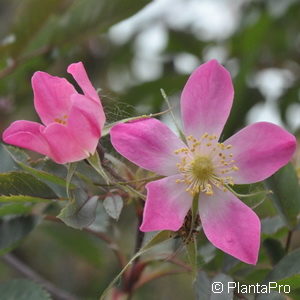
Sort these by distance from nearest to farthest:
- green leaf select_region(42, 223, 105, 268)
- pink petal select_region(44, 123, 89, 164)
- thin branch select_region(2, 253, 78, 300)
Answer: pink petal select_region(44, 123, 89, 164) < thin branch select_region(2, 253, 78, 300) < green leaf select_region(42, 223, 105, 268)

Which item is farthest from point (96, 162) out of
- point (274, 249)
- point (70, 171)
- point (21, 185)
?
point (274, 249)

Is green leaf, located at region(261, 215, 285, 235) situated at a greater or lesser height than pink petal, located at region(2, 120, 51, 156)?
lesser

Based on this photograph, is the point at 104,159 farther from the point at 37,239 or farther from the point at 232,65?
the point at 37,239

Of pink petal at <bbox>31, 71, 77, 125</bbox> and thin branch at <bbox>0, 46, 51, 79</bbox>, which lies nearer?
pink petal at <bbox>31, 71, 77, 125</bbox>

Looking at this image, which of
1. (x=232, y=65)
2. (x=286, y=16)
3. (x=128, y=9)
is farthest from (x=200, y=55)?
(x=128, y=9)

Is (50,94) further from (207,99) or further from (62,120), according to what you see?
(207,99)

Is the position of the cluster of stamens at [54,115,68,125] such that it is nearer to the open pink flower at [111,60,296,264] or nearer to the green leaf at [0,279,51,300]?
the open pink flower at [111,60,296,264]

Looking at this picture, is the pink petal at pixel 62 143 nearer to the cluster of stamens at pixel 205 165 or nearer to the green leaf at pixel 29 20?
the cluster of stamens at pixel 205 165

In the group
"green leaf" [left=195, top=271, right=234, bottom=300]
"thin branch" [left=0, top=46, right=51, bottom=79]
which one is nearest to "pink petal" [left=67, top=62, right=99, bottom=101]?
"green leaf" [left=195, top=271, right=234, bottom=300]
